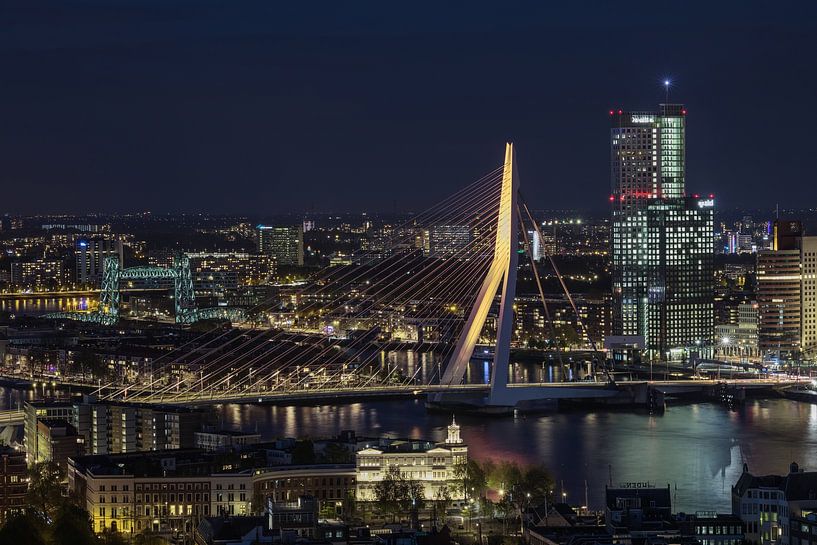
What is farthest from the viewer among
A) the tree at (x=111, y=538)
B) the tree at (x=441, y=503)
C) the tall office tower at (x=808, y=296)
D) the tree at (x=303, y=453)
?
the tall office tower at (x=808, y=296)

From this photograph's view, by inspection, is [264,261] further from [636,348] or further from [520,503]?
[520,503]

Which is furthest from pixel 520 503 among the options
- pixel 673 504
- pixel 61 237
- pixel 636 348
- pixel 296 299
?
pixel 61 237

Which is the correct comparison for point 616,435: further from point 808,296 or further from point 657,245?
point 657,245

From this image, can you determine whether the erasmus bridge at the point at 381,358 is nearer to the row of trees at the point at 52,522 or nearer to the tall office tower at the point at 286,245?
the row of trees at the point at 52,522

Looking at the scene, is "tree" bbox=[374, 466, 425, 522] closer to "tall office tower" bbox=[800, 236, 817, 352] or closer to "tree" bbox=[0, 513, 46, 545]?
"tree" bbox=[0, 513, 46, 545]

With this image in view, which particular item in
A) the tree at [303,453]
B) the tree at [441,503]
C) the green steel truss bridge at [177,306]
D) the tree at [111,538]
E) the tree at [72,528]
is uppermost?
the green steel truss bridge at [177,306]

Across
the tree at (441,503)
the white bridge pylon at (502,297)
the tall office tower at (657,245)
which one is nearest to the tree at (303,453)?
the tree at (441,503)

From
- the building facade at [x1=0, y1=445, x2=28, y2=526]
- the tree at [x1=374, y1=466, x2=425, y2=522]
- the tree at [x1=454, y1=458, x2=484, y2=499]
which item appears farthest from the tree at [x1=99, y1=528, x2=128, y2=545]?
the tree at [x1=454, y1=458, x2=484, y2=499]
